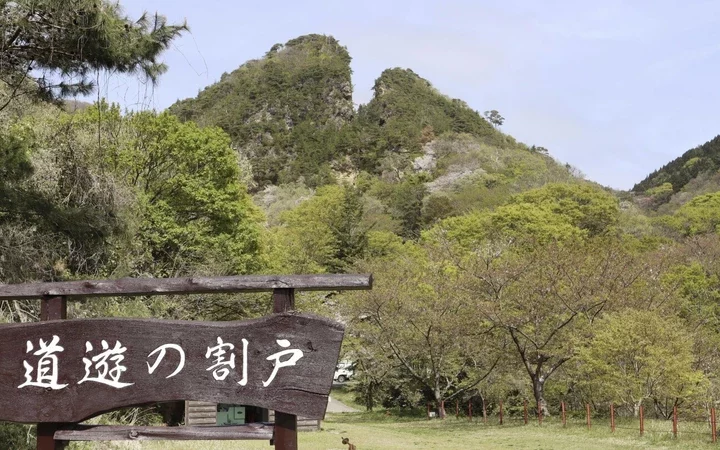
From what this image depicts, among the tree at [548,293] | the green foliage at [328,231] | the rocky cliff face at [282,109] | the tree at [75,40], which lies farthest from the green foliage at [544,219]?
the rocky cliff face at [282,109]

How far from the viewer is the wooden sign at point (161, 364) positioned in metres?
3.90

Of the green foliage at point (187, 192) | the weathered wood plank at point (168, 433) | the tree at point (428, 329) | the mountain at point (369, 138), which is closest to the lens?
the weathered wood plank at point (168, 433)

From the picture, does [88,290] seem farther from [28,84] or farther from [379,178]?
[379,178]

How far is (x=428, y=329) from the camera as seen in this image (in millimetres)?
24969

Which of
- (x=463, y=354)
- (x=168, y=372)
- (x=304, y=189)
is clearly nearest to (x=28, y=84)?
(x=168, y=372)

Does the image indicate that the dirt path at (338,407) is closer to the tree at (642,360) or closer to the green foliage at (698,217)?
the tree at (642,360)

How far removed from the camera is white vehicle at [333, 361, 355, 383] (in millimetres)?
33253

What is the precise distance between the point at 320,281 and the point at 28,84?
5900mm

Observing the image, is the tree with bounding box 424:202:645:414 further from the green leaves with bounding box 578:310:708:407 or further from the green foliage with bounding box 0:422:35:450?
the green foliage with bounding box 0:422:35:450

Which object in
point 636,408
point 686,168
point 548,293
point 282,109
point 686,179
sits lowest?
point 636,408

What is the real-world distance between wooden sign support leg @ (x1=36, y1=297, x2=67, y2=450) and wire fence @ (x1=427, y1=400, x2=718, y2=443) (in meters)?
13.6

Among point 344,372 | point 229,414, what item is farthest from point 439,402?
point 344,372

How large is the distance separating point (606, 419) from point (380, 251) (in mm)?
23480

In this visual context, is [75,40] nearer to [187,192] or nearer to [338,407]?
[187,192]
